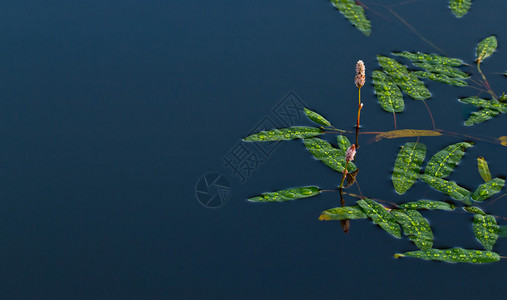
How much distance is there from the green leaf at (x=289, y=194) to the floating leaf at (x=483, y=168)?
23.9 inches

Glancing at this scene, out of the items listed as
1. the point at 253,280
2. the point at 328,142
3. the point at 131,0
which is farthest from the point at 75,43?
the point at 253,280

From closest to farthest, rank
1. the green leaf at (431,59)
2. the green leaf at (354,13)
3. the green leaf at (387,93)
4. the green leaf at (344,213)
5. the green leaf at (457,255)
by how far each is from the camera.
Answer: the green leaf at (457,255), the green leaf at (344,213), the green leaf at (387,93), the green leaf at (431,59), the green leaf at (354,13)

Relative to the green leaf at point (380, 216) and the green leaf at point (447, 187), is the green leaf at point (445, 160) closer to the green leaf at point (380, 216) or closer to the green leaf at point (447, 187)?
the green leaf at point (447, 187)

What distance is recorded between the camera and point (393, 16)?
2656mm

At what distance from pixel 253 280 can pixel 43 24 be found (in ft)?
5.72

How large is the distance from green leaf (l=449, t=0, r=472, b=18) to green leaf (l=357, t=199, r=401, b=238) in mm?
1306

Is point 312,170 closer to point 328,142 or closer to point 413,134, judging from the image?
point 328,142

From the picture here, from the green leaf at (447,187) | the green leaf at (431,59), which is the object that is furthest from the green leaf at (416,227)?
the green leaf at (431,59)

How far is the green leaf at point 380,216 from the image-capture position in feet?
5.82

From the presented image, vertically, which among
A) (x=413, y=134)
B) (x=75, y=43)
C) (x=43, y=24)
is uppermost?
(x=43, y=24)

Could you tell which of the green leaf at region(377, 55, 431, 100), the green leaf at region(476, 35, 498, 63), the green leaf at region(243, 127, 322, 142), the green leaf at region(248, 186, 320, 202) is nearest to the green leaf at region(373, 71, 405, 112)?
the green leaf at region(377, 55, 431, 100)

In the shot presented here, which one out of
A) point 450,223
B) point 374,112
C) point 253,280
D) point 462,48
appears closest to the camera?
point 253,280

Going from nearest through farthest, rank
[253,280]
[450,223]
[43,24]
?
[253,280], [450,223], [43,24]

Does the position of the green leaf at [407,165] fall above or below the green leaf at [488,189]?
above
